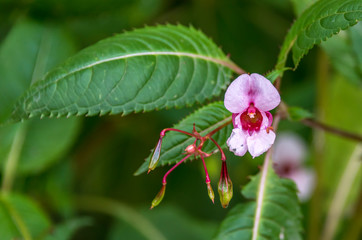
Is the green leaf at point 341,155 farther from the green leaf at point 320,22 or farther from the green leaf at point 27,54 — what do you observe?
the green leaf at point 27,54

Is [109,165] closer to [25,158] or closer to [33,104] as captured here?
[25,158]

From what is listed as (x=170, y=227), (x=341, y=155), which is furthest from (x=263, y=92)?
(x=341, y=155)

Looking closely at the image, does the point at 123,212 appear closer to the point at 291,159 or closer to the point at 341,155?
the point at 291,159

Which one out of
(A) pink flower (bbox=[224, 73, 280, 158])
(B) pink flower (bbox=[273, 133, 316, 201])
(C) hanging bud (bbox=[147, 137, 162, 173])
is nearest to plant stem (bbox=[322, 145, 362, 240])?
(B) pink flower (bbox=[273, 133, 316, 201])

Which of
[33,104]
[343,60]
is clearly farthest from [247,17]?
[33,104]

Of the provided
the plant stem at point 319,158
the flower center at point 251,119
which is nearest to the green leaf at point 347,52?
the plant stem at point 319,158

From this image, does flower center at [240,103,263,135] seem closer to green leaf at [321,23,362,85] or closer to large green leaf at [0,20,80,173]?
green leaf at [321,23,362,85]
